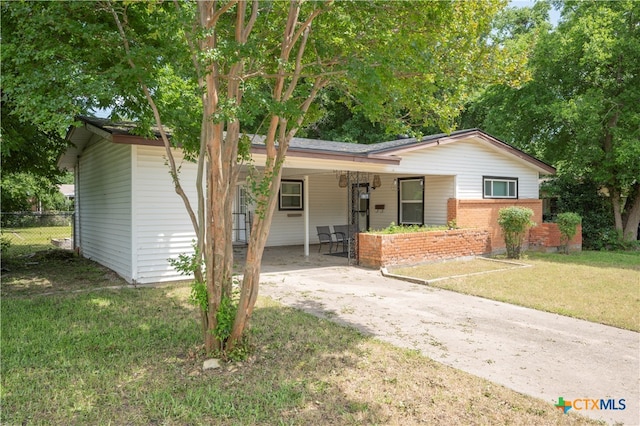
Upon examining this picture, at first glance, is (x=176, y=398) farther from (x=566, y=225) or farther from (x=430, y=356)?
(x=566, y=225)

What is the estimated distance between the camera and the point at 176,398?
11.3ft

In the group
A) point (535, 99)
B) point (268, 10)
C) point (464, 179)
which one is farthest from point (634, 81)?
point (268, 10)

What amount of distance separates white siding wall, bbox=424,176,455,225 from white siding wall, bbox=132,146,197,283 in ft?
25.5

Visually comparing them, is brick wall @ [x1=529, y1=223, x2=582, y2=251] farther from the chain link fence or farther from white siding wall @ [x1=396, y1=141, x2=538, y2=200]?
the chain link fence

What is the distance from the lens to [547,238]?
1385 cm

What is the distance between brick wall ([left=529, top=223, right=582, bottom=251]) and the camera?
45.3 ft

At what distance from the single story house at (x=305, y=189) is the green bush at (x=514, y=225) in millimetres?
950

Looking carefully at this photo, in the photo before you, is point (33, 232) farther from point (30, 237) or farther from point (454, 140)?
point (454, 140)

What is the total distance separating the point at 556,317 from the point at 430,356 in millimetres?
2754

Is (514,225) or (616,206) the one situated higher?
(616,206)

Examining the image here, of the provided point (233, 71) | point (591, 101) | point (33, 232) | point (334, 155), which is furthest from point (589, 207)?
point (33, 232)

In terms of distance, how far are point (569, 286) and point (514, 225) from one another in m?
3.98

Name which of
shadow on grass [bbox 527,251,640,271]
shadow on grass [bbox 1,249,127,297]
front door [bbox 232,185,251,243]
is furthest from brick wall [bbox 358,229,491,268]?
shadow on grass [bbox 1,249,127,297]

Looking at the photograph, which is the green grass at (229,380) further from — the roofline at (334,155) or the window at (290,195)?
the window at (290,195)
